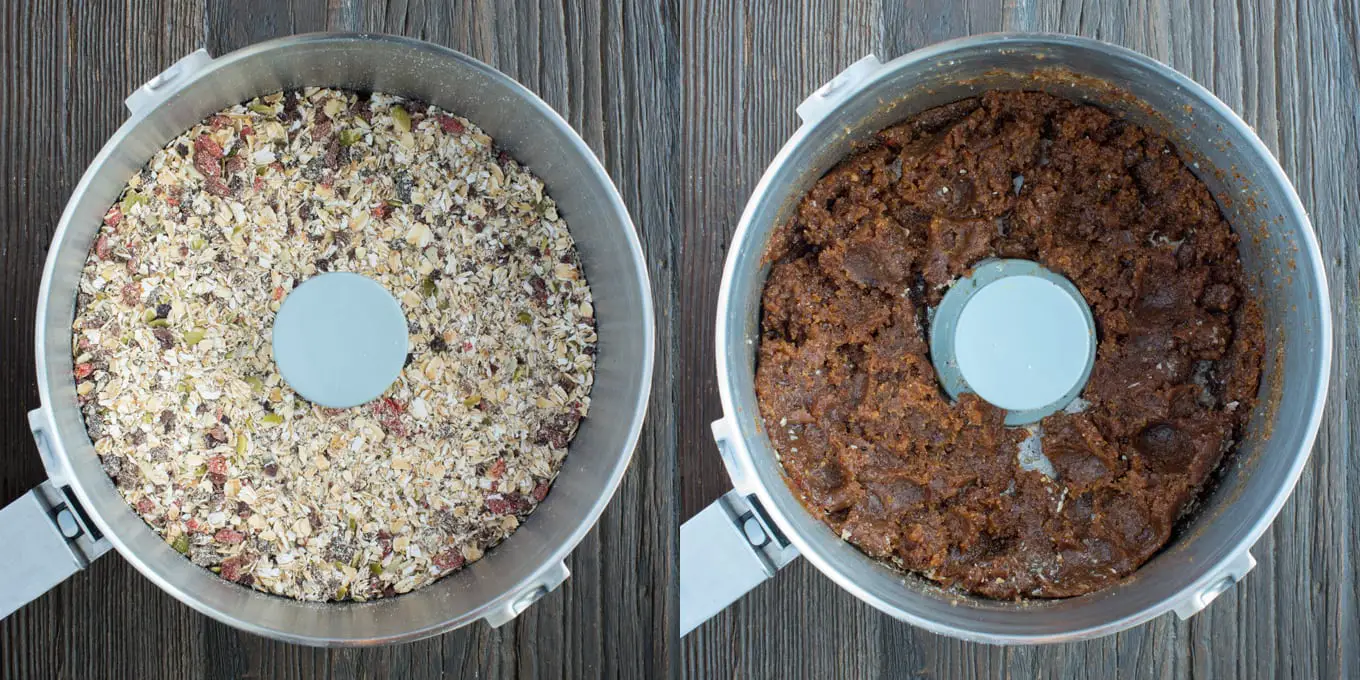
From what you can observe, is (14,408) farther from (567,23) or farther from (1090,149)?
(1090,149)

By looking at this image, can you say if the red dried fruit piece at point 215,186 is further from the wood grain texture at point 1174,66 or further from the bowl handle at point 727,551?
the bowl handle at point 727,551

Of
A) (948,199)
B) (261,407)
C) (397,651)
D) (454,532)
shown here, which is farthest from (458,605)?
(948,199)

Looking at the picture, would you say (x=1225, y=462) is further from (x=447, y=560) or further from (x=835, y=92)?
(x=447, y=560)

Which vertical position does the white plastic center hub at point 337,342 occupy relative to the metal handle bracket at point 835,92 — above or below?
above

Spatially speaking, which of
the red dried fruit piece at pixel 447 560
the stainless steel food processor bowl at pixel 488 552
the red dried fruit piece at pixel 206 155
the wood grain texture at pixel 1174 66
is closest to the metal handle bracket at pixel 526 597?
the stainless steel food processor bowl at pixel 488 552

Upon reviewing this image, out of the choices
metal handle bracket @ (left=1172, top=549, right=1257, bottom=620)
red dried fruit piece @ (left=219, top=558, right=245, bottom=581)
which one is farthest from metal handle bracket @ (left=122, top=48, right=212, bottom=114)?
metal handle bracket @ (left=1172, top=549, right=1257, bottom=620)
